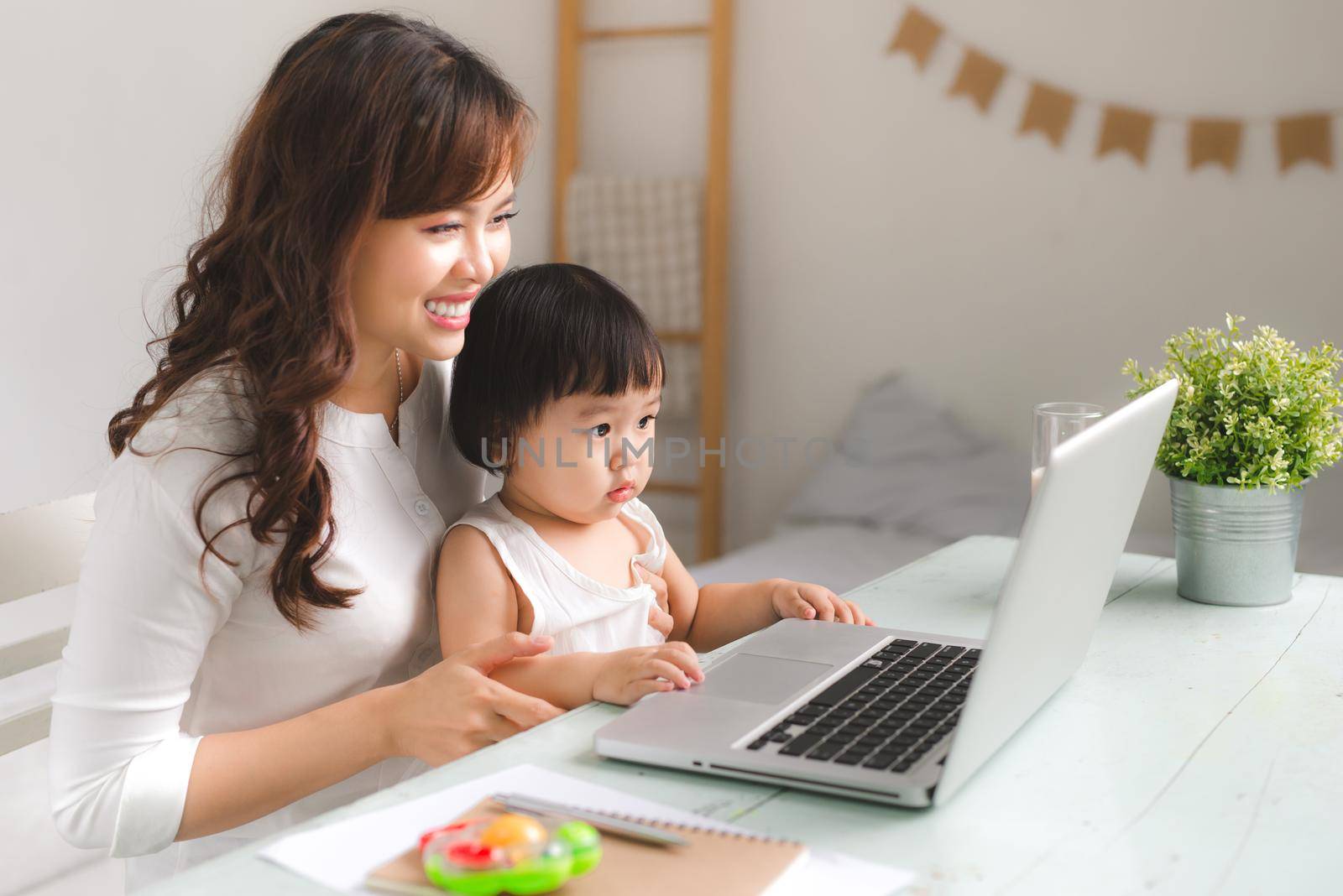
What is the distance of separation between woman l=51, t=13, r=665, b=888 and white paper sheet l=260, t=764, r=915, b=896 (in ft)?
0.46

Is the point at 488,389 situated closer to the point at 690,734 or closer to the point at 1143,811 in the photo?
the point at 690,734

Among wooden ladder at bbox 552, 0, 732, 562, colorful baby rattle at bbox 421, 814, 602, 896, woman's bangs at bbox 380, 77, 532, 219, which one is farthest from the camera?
wooden ladder at bbox 552, 0, 732, 562

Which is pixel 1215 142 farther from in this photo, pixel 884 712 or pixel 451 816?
pixel 451 816

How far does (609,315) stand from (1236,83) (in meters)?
2.11

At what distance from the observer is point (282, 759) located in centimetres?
99

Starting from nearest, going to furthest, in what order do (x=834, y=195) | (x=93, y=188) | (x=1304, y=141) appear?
(x=93, y=188) → (x=1304, y=141) → (x=834, y=195)

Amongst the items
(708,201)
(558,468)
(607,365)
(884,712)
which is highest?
(708,201)

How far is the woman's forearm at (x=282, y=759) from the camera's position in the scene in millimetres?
974

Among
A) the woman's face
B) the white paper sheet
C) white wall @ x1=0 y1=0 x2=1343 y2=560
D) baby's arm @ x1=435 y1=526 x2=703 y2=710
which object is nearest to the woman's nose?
the woman's face

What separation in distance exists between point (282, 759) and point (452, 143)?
0.52m

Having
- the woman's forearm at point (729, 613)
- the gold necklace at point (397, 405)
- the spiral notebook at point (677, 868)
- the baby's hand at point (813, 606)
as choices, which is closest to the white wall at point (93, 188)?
the gold necklace at point (397, 405)

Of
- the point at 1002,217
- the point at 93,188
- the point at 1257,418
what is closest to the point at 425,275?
the point at 1257,418

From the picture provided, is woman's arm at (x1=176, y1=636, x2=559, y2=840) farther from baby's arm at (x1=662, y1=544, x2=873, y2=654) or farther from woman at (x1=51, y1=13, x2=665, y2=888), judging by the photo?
baby's arm at (x1=662, y1=544, x2=873, y2=654)

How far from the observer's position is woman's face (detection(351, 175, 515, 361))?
1.06 meters
